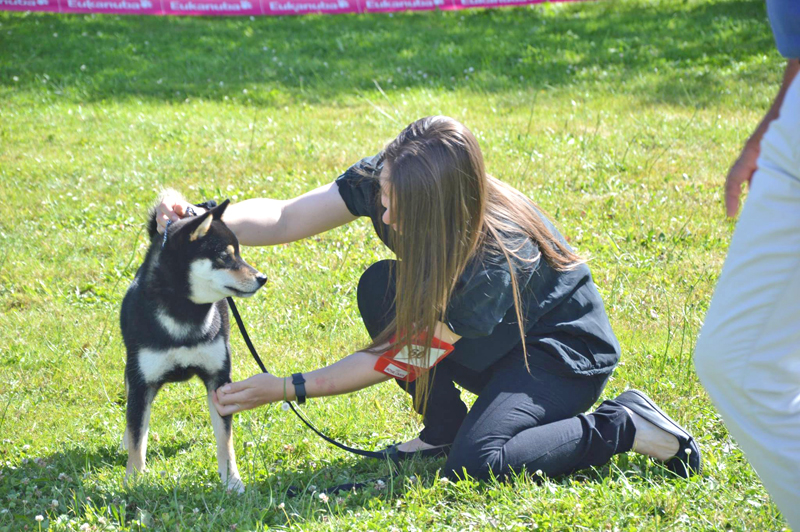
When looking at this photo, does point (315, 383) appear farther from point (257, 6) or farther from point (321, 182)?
point (257, 6)

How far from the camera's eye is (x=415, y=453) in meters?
2.92

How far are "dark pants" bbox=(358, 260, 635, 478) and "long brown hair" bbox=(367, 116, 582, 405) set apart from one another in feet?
0.78

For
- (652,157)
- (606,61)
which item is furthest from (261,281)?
(606,61)

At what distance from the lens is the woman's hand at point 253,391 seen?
258 cm

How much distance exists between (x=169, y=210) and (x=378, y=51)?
7508 millimetres

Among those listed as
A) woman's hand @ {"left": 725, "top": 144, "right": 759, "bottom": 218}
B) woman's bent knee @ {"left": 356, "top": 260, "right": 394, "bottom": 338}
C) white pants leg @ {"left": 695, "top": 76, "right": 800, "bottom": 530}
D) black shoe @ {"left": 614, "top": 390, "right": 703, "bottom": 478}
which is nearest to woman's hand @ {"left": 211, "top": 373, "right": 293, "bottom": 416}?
woman's bent knee @ {"left": 356, "top": 260, "right": 394, "bottom": 338}

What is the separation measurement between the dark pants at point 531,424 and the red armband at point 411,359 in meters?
0.18

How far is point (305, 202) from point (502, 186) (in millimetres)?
829

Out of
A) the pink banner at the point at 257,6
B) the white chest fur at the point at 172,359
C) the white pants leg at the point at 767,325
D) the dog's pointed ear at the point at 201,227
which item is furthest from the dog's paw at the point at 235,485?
the pink banner at the point at 257,6

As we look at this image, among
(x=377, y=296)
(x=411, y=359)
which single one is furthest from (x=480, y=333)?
(x=377, y=296)

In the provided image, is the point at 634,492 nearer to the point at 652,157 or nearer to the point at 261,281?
the point at 261,281

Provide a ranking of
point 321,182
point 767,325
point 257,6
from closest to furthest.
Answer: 1. point 767,325
2. point 321,182
3. point 257,6

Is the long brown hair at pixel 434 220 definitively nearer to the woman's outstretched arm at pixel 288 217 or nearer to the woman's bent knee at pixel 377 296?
the woman's bent knee at pixel 377 296

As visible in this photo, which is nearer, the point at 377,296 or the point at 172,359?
the point at 172,359
